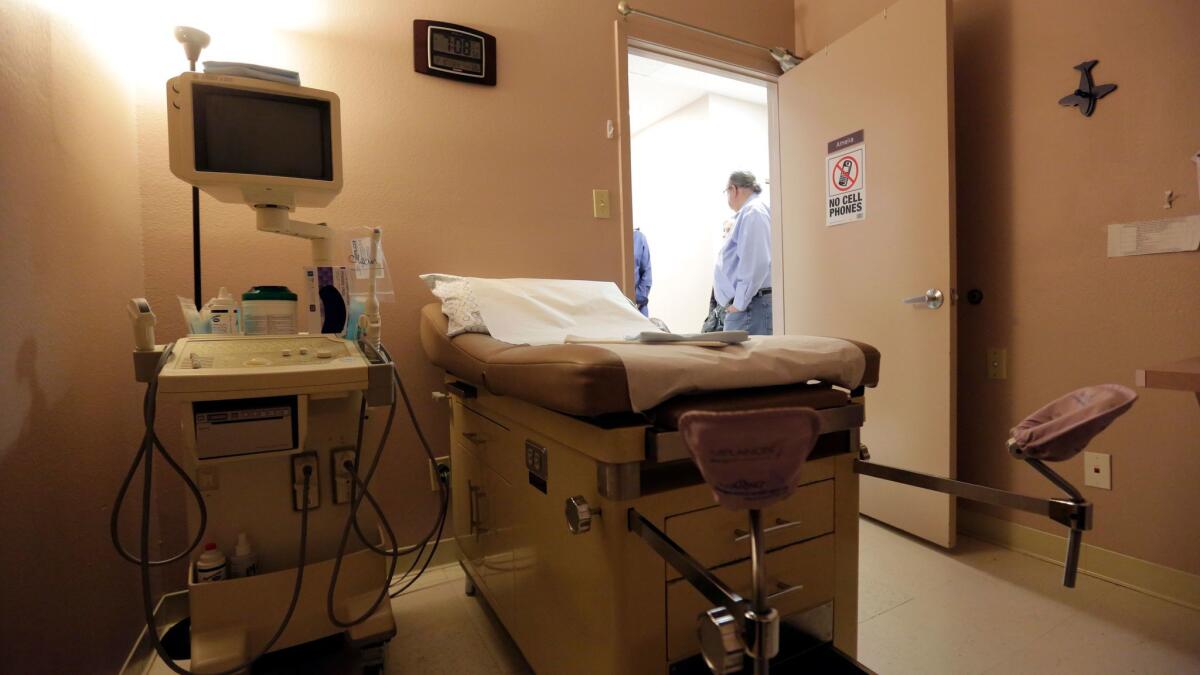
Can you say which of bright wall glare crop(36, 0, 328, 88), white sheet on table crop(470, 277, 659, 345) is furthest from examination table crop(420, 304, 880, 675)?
bright wall glare crop(36, 0, 328, 88)

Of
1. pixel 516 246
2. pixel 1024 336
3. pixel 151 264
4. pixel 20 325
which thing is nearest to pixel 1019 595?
pixel 1024 336

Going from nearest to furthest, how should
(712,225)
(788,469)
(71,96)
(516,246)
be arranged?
(788,469)
(71,96)
(516,246)
(712,225)

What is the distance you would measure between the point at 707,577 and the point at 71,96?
1.48 meters

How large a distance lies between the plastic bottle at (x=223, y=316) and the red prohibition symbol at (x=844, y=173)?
205 cm

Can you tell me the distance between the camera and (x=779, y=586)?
2.99 feet

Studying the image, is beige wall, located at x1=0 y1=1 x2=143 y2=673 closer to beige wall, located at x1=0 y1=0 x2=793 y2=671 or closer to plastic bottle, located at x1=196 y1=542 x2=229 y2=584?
beige wall, located at x1=0 y1=0 x2=793 y2=671

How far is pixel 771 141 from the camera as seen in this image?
2502 millimetres

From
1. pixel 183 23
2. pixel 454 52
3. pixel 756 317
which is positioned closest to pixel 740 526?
pixel 454 52

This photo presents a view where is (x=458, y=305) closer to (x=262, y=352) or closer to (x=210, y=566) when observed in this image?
(x=262, y=352)

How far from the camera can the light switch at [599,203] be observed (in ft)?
6.46

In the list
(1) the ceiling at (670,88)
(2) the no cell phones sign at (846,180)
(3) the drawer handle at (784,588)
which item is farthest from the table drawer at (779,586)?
(1) the ceiling at (670,88)

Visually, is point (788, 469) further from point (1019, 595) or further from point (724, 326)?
point (724, 326)

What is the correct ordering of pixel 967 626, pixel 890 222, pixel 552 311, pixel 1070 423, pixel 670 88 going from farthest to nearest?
pixel 670 88, pixel 890 222, pixel 552 311, pixel 967 626, pixel 1070 423

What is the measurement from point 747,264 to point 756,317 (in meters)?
0.29
